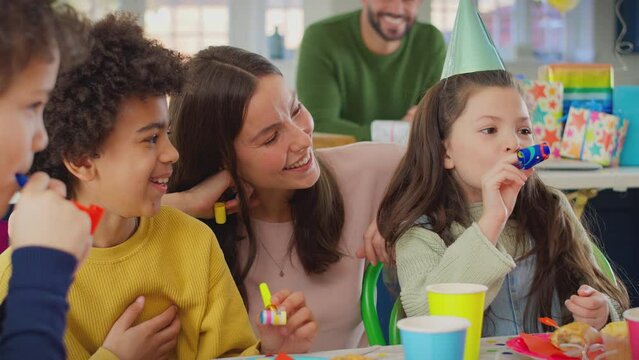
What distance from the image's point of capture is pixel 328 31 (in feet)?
13.0

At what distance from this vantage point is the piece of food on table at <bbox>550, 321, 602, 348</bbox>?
1165mm

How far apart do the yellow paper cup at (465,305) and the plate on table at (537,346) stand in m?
0.08

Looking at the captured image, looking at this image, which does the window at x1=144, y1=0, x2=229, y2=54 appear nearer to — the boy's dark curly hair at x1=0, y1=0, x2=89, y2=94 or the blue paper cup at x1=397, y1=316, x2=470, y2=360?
the boy's dark curly hair at x1=0, y1=0, x2=89, y2=94

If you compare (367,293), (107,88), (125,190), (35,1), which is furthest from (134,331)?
(35,1)

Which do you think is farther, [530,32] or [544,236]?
[530,32]

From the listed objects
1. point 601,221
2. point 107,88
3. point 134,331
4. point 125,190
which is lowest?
point 601,221

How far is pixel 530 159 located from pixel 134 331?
693mm

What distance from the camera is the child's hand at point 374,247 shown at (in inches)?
66.7

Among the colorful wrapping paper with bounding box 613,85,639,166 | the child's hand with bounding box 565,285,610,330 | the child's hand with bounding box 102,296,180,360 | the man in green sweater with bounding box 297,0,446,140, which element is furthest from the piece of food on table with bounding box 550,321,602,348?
the man in green sweater with bounding box 297,0,446,140

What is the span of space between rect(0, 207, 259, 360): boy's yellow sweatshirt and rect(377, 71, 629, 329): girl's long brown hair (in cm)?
35

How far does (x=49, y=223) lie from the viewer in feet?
3.05

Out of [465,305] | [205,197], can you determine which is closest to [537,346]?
[465,305]

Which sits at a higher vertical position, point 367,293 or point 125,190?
point 125,190

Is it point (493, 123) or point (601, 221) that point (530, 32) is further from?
point (493, 123)
